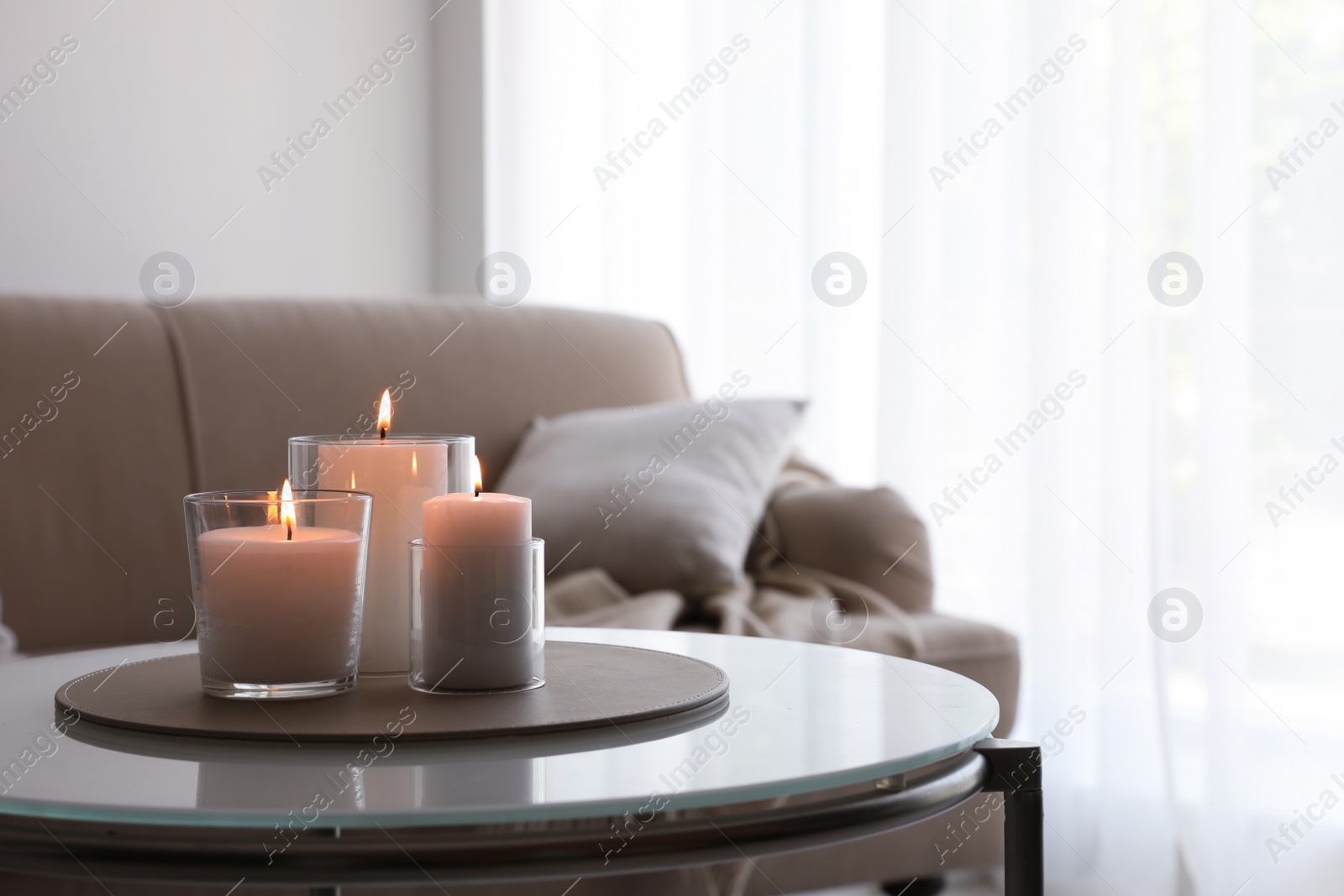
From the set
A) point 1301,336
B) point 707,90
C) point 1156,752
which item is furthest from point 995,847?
point 707,90

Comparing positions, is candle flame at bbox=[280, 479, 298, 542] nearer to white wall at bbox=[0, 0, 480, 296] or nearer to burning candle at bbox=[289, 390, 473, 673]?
burning candle at bbox=[289, 390, 473, 673]

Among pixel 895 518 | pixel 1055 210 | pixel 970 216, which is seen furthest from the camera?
pixel 970 216

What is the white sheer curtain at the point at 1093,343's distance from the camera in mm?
1692

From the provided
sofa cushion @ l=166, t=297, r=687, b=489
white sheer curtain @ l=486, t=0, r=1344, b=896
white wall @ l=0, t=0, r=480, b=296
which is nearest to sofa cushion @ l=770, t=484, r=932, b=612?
white sheer curtain @ l=486, t=0, r=1344, b=896

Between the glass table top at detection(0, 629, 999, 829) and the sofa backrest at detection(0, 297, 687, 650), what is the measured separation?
969 mm

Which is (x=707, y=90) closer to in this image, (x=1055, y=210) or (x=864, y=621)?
(x=1055, y=210)

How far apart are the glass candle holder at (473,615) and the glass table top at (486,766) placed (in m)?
0.08

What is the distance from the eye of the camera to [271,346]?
1.85 meters

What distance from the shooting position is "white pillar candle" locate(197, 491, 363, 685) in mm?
624

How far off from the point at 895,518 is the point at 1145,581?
0.39m

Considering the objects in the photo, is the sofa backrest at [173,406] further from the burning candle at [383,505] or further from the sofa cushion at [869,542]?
the burning candle at [383,505]

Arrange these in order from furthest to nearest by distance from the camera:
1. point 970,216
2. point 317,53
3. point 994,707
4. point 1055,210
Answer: point 317,53, point 970,216, point 1055,210, point 994,707

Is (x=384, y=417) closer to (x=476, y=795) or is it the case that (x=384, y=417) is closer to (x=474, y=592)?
(x=474, y=592)

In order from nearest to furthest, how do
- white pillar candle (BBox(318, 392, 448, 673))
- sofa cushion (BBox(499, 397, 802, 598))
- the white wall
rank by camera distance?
1. white pillar candle (BBox(318, 392, 448, 673))
2. sofa cushion (BBox(499, 397, 802, 598))
3. the white wall
